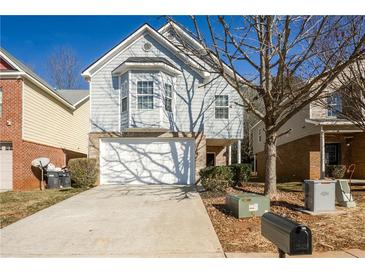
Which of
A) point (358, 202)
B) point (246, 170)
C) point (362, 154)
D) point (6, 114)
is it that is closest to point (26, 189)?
point (6, 114)

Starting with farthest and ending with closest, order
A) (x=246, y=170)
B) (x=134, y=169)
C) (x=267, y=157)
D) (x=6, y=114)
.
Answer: (x=134, y=169)
(x=6, y=114)
(x=246, y=170)
(x=267, y=157)

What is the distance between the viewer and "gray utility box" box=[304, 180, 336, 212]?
8.75 m

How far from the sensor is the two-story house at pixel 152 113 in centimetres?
1578

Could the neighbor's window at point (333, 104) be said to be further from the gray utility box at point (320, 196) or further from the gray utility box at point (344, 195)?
the gray utility box at point (320, 196)

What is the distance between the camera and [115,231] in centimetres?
724

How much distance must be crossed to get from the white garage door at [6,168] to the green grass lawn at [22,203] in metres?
1.90

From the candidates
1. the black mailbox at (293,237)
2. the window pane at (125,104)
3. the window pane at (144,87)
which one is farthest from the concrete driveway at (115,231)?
the window pane at (144,87)

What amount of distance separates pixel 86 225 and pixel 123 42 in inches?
430

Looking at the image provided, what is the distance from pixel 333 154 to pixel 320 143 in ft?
10.9

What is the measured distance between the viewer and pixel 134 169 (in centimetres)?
1608

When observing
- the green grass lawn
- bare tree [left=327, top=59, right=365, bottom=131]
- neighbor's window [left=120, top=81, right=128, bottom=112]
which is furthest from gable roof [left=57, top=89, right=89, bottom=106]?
bare tree [left=327, top=59, right=365, bottom=131]

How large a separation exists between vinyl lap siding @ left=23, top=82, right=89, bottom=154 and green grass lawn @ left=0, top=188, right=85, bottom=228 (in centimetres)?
385

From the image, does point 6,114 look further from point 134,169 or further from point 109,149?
point 134,169

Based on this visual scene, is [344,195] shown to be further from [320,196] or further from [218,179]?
[218,179]
